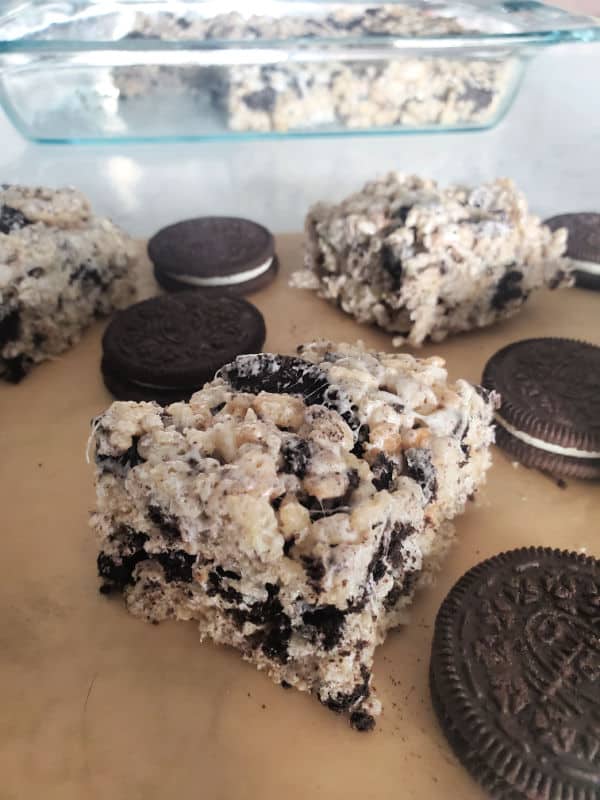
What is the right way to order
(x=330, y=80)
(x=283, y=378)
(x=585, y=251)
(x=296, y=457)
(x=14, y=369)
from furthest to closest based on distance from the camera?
(x=330, y=80)
(x=585, y=251)
(x=14, y=369)
(x=283, y=378)
(x=296, y=457)

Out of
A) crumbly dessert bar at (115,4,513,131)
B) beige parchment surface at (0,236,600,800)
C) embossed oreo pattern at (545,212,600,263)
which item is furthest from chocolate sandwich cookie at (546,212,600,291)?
beige parchment surface at (0,236,600,800)

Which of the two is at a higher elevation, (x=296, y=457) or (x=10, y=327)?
(x=296, y=457)

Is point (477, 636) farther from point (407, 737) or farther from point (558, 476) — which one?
point (558, 476)

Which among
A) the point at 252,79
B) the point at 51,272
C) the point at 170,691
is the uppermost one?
the point at 252,79

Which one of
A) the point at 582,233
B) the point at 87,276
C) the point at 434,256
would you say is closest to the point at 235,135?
the point at 87,276

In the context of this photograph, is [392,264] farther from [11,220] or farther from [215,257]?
[11,220]

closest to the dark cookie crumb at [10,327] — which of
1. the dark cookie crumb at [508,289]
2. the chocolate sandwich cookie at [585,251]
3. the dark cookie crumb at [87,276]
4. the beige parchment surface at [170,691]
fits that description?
the dark cookie crumb at [87,276]
